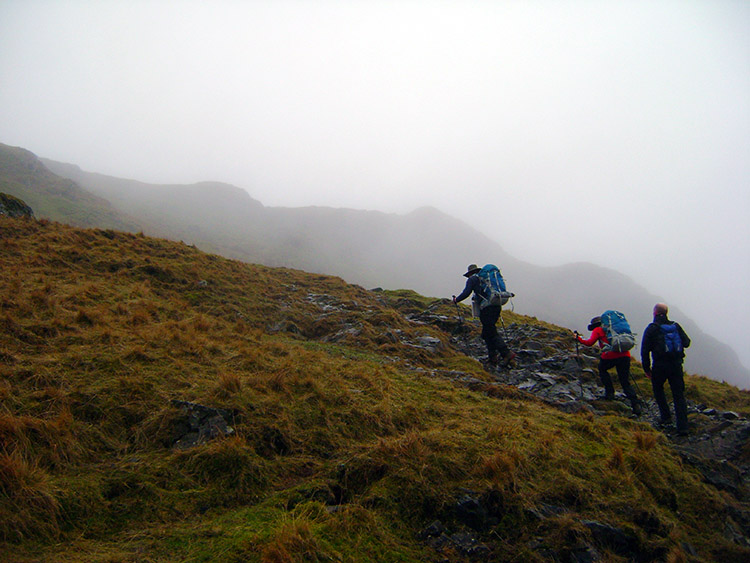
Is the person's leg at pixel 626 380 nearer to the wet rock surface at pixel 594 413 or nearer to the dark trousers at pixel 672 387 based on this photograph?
the wet rock surface at pixel 594 413

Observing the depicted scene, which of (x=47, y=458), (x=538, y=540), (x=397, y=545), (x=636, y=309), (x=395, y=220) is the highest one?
(x=395, y=220)

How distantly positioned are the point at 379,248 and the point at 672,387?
407ft

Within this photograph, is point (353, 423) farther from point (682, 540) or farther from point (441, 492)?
point (682, 540)

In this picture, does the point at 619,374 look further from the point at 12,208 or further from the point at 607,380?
the point at 12,208

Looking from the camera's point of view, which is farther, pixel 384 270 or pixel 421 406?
pixel 384 270

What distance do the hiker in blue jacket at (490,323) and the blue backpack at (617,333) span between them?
3.10 metres

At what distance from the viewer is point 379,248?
131250 millimetres

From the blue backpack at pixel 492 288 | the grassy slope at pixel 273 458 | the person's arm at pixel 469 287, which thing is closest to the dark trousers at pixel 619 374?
the grassy slope at pixel 273 458

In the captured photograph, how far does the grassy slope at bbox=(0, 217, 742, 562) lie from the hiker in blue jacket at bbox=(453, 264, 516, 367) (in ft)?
12.3

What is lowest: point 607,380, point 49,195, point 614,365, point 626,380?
point 607,380

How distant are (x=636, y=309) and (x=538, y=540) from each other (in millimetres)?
175910

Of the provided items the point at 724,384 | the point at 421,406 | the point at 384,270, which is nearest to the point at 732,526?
the point at 421,406

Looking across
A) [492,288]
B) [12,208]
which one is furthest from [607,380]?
[12,208]

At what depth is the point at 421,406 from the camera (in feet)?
22.1
